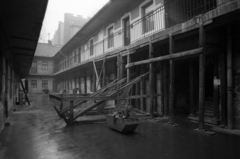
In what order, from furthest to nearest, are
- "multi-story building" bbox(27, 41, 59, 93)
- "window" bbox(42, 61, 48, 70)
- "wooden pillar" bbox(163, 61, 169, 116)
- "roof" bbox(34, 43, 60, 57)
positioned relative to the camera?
"roof" bbox(34, 43, 60, 57) → "window" bbox(42, 61, 48, 70) → "multi-story building" bbox(27, 41, 59, 93) → "wooden pillar" bbox(163, 61, 169, 116)

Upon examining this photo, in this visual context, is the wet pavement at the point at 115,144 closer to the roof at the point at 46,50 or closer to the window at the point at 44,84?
the window at the point at 44,84

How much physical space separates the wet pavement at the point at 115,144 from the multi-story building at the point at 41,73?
28.7 m

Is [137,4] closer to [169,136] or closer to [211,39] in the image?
[211,39]

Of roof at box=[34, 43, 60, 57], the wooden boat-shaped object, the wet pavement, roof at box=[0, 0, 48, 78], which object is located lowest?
the wet pavement

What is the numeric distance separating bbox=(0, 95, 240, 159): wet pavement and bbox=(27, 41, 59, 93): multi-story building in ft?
94.1

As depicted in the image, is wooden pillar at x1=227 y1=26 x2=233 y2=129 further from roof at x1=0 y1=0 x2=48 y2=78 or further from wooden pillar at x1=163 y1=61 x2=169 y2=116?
roof at x1=0 y1=0 x2=48 y2=78

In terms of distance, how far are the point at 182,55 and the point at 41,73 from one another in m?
32.2

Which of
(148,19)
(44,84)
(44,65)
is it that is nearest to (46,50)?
(44,65)

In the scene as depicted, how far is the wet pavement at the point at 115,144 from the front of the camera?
12.4 ft

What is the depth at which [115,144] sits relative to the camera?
4.48 metres

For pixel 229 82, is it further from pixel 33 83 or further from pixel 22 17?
Answer: pixel 33 83

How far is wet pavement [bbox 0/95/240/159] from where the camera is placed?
3.79 meters

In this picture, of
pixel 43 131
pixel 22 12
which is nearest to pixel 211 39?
pixel 22 12

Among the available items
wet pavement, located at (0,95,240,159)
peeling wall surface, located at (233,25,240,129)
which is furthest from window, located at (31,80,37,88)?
peeling wall surface, located at (233,25,240,129)
